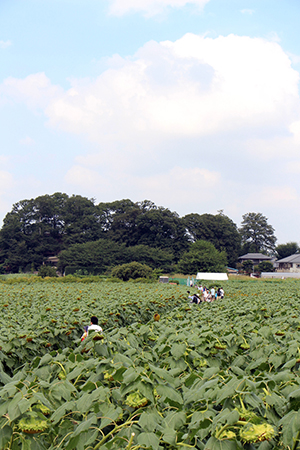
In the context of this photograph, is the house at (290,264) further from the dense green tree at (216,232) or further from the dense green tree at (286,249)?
the dense green tree at (286,249)

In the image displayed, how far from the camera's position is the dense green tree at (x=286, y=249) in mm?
89562

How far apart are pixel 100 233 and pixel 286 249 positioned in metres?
48.4

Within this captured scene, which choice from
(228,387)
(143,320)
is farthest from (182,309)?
(228,387)

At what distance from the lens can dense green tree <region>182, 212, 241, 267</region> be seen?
73.1 metres

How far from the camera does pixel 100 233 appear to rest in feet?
233

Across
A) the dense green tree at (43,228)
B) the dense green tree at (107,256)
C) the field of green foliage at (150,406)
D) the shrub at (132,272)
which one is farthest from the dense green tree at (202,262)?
the field of green foliage at (150,406)

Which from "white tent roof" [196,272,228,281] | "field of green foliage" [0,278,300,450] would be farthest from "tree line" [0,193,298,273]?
"field of green foliage" [0,278,300,450]

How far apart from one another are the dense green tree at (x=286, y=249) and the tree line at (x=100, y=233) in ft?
60.1

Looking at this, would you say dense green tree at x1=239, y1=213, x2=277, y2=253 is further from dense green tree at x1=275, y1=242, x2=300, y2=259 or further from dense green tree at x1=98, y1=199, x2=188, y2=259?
dense green tree at x1=98, y1=199, x2=188, y2=259

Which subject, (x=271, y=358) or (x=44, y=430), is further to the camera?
(x=271, y=358)

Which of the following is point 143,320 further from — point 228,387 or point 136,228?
point 136,228

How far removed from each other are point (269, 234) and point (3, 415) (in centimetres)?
9668

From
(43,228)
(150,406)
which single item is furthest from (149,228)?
(150,406)

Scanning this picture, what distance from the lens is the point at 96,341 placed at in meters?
2.97
